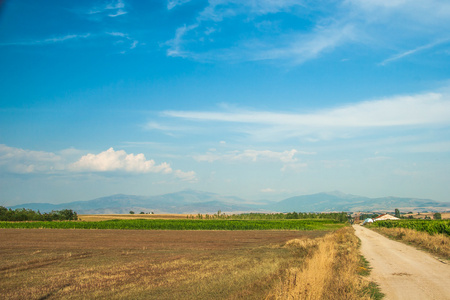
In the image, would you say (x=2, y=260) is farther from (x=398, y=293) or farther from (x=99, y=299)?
(x=398, y=293)

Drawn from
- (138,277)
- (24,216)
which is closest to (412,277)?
(138,277)

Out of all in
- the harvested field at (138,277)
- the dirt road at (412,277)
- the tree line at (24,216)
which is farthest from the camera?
the tree line at (24,216)

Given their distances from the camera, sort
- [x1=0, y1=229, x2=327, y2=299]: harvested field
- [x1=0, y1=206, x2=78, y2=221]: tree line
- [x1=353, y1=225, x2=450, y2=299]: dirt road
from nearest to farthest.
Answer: [x1=353, y1=225, x2=450, y2=299]: dirt road
[x1=0, y1=229, x2=327, y2=299]: harvested field
[x1=0, y1=206, x2=78, y2=221]: tree line

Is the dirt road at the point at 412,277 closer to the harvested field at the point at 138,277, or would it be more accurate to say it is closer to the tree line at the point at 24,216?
the harvested field at the point at 138,277

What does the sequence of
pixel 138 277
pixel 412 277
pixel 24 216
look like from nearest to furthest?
1. pixel 412 277
2. pixel 138 277
3. pixel 24 216

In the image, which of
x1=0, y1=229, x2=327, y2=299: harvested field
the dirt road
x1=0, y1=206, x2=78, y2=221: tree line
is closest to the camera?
the dirt road

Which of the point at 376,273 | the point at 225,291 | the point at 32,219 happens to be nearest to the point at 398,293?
the point at 376,273

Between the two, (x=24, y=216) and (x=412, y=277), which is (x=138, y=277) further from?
(x=24, y=216)

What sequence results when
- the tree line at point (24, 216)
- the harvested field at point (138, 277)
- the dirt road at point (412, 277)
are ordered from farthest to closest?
1. the tree line at point (24, 216)
2. the harvested field at point (138, 277)
3. the dirt road at point (412, 277)

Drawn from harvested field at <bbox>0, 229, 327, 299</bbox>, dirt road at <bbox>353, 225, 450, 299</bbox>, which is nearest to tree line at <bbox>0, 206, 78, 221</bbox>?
harvested field at <bbox>0, 229, 327, 299</bbox>

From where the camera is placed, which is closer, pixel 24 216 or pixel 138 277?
pixel 138 277

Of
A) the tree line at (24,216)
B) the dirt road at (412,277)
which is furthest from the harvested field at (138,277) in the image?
the tree line at (24,216)

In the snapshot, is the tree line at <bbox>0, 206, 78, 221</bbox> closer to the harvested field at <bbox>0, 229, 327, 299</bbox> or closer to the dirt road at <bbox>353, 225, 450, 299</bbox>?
the harvested field at <bbox>0, 229, 327, 299</bbox>

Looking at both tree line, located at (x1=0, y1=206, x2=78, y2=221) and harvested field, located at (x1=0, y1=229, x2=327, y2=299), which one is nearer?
harvested field, located at (x1=0, y1=229, x2=327, y2=299)
